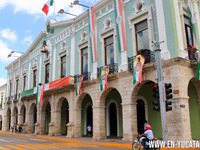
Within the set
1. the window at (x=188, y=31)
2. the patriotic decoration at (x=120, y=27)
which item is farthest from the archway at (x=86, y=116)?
the window at (x=188, y=31)

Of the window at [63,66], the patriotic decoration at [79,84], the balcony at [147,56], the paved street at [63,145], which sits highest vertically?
the window at [63,66]

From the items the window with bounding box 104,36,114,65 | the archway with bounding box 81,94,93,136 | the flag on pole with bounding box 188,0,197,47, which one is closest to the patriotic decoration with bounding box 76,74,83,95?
the window with bounding box 104,36,114,65

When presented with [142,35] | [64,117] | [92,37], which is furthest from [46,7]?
[64,117]

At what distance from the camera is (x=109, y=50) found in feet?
57.1

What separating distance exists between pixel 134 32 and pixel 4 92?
32676 mm

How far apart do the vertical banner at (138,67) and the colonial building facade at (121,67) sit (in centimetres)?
39

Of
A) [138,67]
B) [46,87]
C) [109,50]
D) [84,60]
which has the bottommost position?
[46,87]

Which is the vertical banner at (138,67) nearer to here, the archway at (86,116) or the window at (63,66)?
the archway at (86,116)

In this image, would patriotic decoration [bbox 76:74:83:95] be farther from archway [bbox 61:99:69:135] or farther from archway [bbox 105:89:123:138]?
archway [bbox 61:99:69:135]

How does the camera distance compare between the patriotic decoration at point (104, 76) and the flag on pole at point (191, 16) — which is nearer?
the flag on pole at point (191, 16)

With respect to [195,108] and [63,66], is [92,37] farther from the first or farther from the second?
[195,108]

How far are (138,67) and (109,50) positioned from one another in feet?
14.6

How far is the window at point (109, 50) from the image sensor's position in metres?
17.1

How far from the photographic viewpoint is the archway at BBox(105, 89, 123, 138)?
1808 cm
